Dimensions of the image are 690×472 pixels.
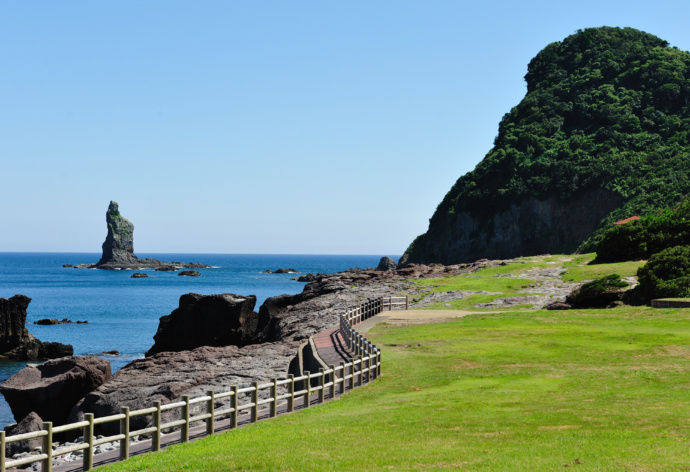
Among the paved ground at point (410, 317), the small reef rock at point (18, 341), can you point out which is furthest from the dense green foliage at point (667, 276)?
the small reef rock at point (18, 341)

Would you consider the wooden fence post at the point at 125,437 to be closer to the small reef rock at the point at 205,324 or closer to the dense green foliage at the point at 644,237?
the small reef rock at the point at 205,324

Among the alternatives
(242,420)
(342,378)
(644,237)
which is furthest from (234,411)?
(644,237)

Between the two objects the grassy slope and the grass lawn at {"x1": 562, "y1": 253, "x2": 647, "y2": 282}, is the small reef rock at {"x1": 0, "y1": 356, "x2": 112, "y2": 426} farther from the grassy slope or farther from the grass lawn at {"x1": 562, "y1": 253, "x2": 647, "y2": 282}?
the grass lawn at {"x1": 562, "y1": 253, "x2": 647, "y2": 282}

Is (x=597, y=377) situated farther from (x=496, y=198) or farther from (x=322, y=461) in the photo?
(x=496, y=198)

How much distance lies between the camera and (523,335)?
3816 centimetres

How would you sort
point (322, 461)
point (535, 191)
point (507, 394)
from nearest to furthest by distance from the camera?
point (322, 461)
point (507, 394)
point (535, 191)

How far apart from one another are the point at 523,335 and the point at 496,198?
121 meters

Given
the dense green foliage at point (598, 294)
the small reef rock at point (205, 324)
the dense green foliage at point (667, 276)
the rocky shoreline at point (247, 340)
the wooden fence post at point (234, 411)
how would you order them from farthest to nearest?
the small reef rock at point (205, 324) < the dense green foliage at point (598, 294) < the dense green foliage at point (667, 276) < the rocky shoreline at point (247, 340) < the wooden fence post at point (234, 411)

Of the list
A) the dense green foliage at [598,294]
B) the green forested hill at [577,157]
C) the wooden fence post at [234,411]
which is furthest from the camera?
the green forested hill at [577,157]

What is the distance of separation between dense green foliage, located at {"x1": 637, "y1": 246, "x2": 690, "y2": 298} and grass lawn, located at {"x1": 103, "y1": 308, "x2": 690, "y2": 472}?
1291 centimetres

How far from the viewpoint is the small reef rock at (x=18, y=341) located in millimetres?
68438

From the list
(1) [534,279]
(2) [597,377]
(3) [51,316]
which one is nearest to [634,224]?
(1) [534,279]

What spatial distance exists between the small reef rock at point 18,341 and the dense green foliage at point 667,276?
5178 cm

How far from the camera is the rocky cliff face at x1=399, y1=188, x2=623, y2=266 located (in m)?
138
